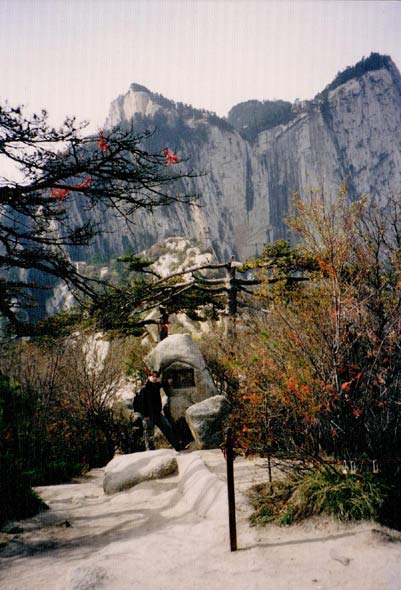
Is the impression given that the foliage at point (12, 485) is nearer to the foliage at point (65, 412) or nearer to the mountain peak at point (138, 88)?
the foliage at point (65, 412)

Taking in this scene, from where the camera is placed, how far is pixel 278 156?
11425 cm

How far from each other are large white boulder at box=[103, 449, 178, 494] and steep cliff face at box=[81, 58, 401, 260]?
9506 cm

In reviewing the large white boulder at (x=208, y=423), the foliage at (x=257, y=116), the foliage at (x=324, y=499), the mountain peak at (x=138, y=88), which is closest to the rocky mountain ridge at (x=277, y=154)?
the foliage at (x=257, y=116)

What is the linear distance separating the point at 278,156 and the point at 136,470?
117666 millimetres

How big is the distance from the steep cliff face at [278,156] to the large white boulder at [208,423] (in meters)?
93.1

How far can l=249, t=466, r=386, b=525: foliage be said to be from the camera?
3.99 meters

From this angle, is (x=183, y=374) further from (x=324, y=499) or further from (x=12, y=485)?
(x=324, y=499)

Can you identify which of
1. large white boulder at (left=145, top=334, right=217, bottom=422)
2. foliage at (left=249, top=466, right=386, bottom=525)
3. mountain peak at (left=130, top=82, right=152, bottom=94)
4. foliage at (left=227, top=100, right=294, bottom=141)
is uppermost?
mountain peak at (left=130, top=82, right=152, bottom=94)

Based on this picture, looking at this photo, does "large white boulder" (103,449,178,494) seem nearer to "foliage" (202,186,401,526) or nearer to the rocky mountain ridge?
"foliage" (202,186,401,526)

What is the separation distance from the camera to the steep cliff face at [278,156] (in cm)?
10669

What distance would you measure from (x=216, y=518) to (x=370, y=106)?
127 metres

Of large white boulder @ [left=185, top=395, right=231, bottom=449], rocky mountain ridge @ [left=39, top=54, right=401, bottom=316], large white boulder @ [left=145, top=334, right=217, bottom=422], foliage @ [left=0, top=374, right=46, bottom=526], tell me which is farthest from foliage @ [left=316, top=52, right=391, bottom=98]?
foliage @ [left=0, top=374, right=46, bottom=526]

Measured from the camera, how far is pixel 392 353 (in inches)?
201

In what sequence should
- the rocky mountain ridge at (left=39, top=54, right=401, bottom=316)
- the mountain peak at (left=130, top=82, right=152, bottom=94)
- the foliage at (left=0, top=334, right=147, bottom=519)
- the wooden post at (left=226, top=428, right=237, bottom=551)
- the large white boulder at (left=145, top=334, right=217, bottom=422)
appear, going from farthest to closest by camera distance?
the mountain peak at (left=130, top=82, right=152, bottom=94)
the rocky mountain ridge at (left=39, top=54, right=401, bottom=316)
the large white boulder at (left=145, top=334, right=217, bottom=422)
the foliage at (left=0, top=334, right=147, bottom=519)
the wooden post at (left=226, top=428, right=237, bottom=551)
